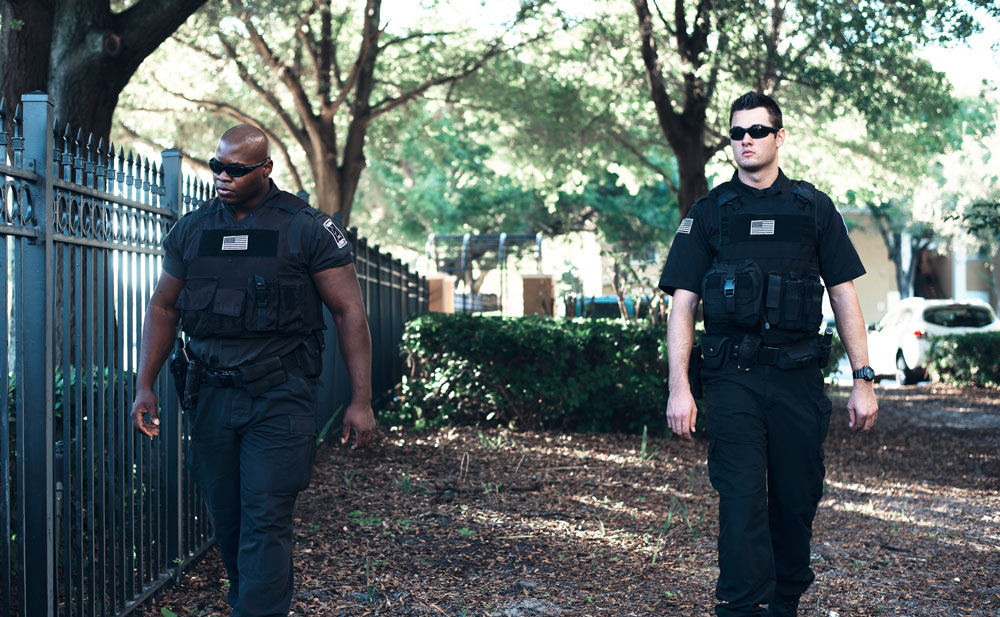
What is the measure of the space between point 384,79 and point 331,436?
445 inches

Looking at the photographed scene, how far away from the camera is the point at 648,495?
23.4ft

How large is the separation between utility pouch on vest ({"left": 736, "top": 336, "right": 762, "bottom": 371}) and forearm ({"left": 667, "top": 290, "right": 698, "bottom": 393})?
0.19 meters

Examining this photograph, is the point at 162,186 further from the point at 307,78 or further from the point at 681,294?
the point at 307,78

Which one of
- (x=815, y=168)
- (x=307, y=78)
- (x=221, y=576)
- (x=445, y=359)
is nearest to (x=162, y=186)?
(x=221, y=576)

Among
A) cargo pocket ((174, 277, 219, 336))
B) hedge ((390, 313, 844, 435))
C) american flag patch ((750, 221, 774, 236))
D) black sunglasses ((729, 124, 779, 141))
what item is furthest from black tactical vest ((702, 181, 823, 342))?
hedge ((390, 313, 844, 435))

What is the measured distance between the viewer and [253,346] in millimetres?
3559

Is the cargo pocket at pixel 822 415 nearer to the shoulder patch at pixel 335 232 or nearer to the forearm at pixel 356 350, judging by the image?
the forearm at pixel 356 350

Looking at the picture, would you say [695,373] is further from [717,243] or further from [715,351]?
[717,243]

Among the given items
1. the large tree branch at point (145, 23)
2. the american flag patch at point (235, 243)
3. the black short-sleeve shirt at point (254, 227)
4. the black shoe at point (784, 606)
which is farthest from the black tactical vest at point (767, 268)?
the large tree branch at point (145, 23)

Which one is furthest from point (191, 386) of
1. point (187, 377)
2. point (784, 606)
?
point (784, 606)

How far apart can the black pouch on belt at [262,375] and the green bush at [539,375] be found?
5.70 m

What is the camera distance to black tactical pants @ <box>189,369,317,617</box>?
11.3 feet

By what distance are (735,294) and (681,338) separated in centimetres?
26

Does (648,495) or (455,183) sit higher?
(455,183)
